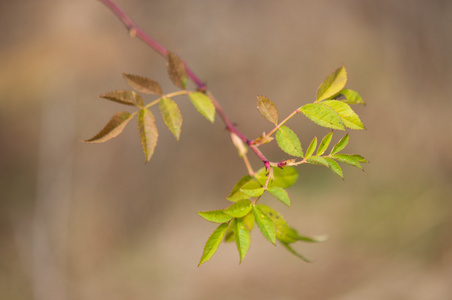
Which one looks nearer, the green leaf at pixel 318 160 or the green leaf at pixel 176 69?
the green leaf at pixel 318 160

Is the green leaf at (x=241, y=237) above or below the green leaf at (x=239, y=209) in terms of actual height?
below

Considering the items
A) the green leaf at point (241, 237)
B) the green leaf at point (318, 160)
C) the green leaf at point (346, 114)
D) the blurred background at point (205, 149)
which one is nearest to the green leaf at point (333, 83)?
the green leaf at point (346, 114)

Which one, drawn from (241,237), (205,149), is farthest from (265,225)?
(205,149)

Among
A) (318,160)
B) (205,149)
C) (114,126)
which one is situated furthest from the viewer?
(205,149)

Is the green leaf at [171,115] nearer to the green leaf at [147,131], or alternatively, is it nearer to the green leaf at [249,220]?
the green leaf at [147,131]

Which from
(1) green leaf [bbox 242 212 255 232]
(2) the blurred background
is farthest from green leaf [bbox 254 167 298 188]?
(2) the blurred background

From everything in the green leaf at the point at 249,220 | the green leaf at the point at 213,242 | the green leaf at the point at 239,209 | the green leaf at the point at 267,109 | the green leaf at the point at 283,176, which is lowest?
the green leaf at the point at 213,242

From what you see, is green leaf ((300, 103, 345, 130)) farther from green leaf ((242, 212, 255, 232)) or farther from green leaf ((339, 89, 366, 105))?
green leaf ((242, 212, 255, 232))

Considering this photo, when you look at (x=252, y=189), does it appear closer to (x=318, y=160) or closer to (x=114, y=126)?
(x=318, y=160)
